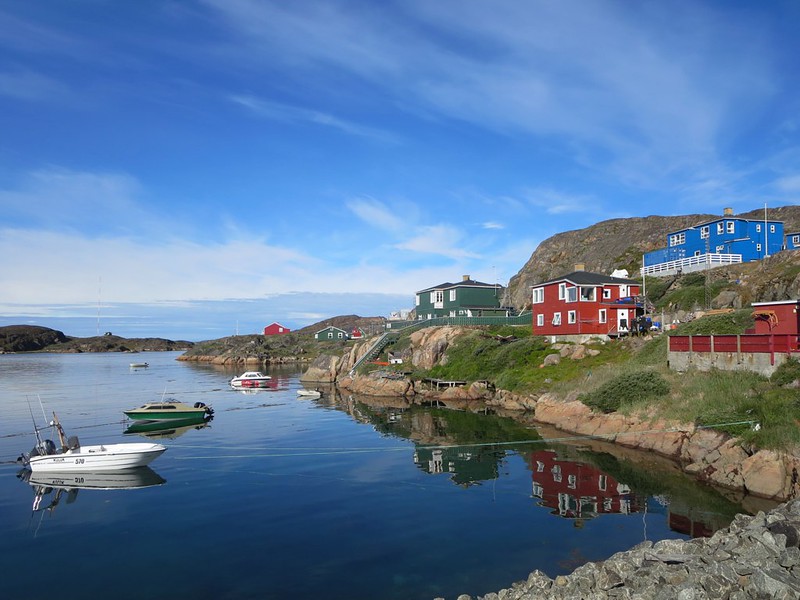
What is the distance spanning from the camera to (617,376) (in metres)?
41.7

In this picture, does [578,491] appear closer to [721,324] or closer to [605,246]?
[721,324]

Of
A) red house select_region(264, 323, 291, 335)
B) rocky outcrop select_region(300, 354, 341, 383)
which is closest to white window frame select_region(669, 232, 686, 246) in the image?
rocky outcrop select_region(300, 354, 341, 383)

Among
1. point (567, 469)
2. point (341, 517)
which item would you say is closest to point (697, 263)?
point (567, 469)

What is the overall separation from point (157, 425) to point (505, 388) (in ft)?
113

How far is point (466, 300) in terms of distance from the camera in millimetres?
88938

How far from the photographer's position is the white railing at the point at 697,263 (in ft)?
236

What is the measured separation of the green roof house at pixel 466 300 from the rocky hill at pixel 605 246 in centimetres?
1938

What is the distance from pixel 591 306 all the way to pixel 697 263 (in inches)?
952

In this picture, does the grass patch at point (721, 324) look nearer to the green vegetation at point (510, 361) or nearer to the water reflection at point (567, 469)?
the green vegetation at point (510, 361)

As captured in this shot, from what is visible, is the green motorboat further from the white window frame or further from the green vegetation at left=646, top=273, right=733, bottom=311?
the white window frame

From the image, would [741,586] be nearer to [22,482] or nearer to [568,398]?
[568,398]

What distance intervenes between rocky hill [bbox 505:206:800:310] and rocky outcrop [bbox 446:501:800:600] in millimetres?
79657

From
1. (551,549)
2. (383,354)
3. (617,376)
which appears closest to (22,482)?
(551,549)

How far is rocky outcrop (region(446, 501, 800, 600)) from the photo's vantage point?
1305cm
